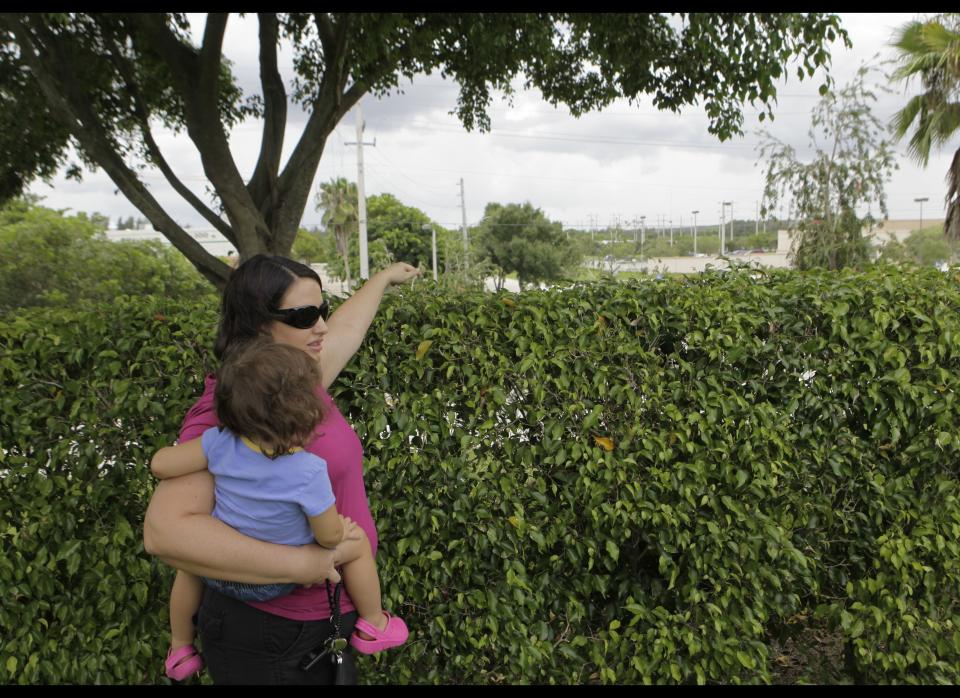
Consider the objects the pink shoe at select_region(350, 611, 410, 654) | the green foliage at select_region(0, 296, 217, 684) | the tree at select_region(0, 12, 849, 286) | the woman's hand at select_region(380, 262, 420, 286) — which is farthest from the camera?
the tree at select_region(0, 12, 849, 286)

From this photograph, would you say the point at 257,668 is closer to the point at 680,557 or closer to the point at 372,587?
the point at 372,587

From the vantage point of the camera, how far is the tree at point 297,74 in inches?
247

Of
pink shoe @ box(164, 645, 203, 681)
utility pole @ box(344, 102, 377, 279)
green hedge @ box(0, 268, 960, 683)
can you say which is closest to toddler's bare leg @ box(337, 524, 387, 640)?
pink shoe @ box(164, 645, 203, 681)

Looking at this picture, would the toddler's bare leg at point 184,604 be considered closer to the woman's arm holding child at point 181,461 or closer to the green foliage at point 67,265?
the woman's arm holding child at point 181,461

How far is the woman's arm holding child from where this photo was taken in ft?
5.85

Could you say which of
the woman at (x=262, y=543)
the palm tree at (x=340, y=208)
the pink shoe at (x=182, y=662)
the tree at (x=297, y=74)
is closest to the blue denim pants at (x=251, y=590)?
the woman at (x=262, y=543)

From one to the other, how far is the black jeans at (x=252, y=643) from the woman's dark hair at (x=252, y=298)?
670 mm

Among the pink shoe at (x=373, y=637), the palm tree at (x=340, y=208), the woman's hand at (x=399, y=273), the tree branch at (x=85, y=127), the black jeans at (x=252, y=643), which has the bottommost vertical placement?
the pink shoe at (x=373, y=637)

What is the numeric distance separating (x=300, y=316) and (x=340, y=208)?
215ft

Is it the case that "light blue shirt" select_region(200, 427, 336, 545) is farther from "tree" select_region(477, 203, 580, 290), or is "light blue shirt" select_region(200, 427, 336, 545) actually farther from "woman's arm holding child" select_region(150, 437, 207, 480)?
"tree" select_region(477, 203, 580, 290)

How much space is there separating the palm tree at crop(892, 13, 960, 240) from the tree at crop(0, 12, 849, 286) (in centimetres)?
1018

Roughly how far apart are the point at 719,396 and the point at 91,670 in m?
2.74

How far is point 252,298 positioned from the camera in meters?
1.93
